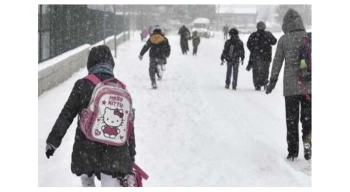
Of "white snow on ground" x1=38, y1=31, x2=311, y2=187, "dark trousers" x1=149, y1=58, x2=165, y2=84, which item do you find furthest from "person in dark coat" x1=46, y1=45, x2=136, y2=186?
"dark trousers" x1=149, y1=58, x2=165, y2=84

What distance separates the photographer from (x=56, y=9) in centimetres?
1183

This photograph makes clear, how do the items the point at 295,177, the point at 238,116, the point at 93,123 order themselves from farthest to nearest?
the point at 238,116 < the point at 295,177 < the point at 93,123

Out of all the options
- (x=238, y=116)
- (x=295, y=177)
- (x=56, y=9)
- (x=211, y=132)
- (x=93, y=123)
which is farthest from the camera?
(x=56, y=9)

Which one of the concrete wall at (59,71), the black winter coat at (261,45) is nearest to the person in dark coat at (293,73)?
the concrete wall at (59,71)

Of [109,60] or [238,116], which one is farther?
[238,116]

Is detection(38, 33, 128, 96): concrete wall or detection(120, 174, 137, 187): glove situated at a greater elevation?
detection(38, 33, 128, 96): concrete wall

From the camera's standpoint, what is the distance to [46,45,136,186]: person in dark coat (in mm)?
3598

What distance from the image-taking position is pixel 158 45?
40.8ft

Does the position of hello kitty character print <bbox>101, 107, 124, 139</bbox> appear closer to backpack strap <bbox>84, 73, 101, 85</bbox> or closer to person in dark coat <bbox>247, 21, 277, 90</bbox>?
backpack strap <bbox>84, 73, 101, 85</bbox>

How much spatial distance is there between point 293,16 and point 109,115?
322 centimetres

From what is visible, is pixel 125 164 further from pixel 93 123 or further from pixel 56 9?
pixel 56 9

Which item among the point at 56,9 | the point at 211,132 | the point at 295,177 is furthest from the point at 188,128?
the point at 56,9

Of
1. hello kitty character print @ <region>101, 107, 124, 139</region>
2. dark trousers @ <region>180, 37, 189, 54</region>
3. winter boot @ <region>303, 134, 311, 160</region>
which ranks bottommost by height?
winter boot @ <region>303, 134, 311, 160</region>

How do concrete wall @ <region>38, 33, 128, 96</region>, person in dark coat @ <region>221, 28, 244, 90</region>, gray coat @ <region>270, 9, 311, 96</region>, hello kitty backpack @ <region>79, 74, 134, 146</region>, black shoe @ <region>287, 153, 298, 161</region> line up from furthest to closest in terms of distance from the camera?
person in dark coat @ <region>221, 28, 244, 90</region> → concrete wall @ <region>38, 33, 128, 96</region> → black shoe @ <region>287, 153, 298, 161</region> → gray coat @ <region>270, 9, 311, 96</region> → hello kitty backpack @ <region>79, 74, 134, 146</region>
